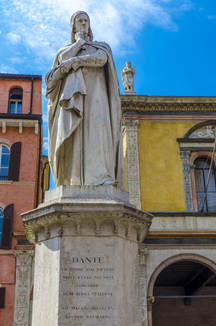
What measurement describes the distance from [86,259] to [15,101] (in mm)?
18431

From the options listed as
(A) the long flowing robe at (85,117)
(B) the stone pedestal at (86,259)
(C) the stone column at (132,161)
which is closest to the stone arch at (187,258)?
(C) the stone column at (132,161)

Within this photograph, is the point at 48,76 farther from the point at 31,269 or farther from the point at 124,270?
the point at 31,269

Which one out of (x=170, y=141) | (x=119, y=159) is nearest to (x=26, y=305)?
(x=170, y=141)

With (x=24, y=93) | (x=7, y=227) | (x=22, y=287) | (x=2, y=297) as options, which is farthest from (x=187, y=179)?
(x=24, y=93)

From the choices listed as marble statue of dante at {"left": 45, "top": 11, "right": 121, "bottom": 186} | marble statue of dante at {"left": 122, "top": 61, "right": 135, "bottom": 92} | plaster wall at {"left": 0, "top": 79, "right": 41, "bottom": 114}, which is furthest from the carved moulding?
plaster wall at {"left": 0, "top": 79, "right": 41, "bottom": 114}

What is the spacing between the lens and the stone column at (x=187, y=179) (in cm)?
1825

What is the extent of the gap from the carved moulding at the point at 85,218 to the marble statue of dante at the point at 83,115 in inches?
18.6

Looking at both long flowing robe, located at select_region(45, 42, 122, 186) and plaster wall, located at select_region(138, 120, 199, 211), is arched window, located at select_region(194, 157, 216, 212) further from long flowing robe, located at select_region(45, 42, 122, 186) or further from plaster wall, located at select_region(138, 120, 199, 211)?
long flowing robe, located at select_region(45, 42, 122, 186)

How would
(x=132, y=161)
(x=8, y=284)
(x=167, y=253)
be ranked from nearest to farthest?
(x=167, y=253)
(x=8, y=284)
(x=132, y=161)

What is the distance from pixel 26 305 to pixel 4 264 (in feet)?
6.26

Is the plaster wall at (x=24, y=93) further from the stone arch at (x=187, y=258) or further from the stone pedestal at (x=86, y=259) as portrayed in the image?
the stone pedestal at (x=86, y=259)

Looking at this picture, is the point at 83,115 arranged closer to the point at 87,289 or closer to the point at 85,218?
the point at 85,218

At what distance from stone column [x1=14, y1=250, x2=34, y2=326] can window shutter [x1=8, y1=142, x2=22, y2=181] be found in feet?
11.3

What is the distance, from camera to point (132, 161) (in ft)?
62.1
